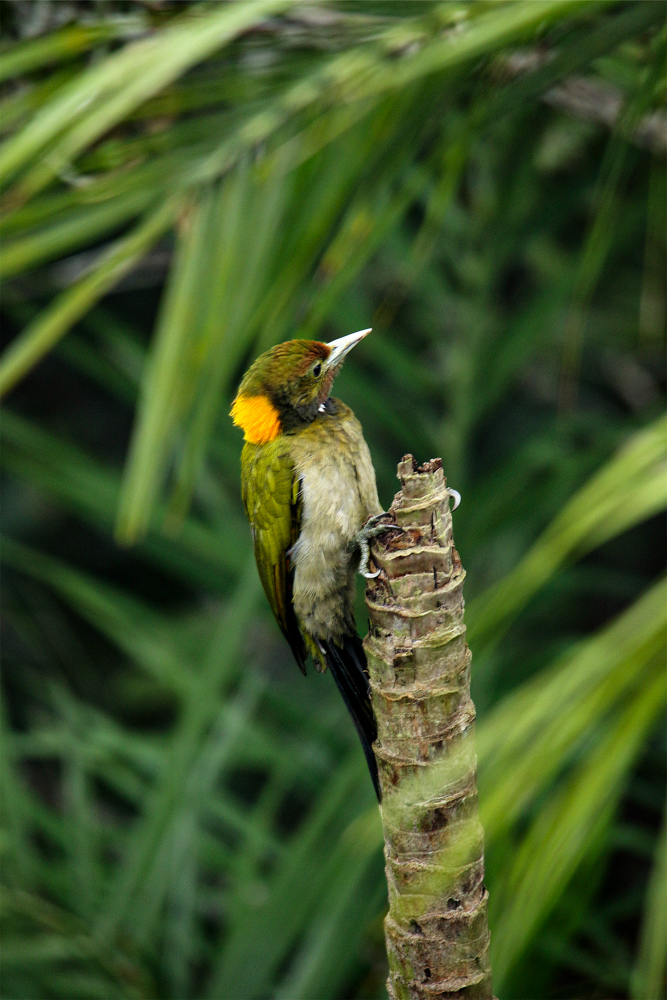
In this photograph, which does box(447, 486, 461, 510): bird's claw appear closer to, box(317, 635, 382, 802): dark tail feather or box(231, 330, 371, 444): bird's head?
box(231, 330, 371, 444): bird's head

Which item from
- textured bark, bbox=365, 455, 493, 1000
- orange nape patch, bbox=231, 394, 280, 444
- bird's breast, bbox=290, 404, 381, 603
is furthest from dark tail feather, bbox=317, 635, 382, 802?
textured bark, bbox=365, 455, 493, 1000

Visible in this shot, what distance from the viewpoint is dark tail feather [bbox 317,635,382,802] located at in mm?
1660

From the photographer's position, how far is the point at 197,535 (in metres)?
3.00

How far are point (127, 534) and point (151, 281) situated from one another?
231 cm

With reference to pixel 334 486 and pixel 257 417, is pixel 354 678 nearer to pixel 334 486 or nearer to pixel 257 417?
pixel 334 486

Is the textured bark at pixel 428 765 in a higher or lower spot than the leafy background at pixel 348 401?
lower

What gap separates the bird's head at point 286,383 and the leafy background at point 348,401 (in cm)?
19

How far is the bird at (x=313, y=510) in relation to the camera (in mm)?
1639

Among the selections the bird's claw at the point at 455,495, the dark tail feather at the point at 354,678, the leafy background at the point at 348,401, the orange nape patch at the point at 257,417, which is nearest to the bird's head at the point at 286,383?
the orange nape patch at the point at 257,417

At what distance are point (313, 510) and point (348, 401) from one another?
1279mm

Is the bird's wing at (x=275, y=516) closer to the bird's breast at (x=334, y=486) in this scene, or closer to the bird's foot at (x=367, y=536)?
the bird's breast at (x=334, y=486)

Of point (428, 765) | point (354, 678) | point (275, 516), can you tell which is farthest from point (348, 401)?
point (428, 765)

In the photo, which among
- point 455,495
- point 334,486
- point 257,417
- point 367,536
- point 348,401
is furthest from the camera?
point 348,401

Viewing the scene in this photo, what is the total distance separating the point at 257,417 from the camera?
1638 mm
